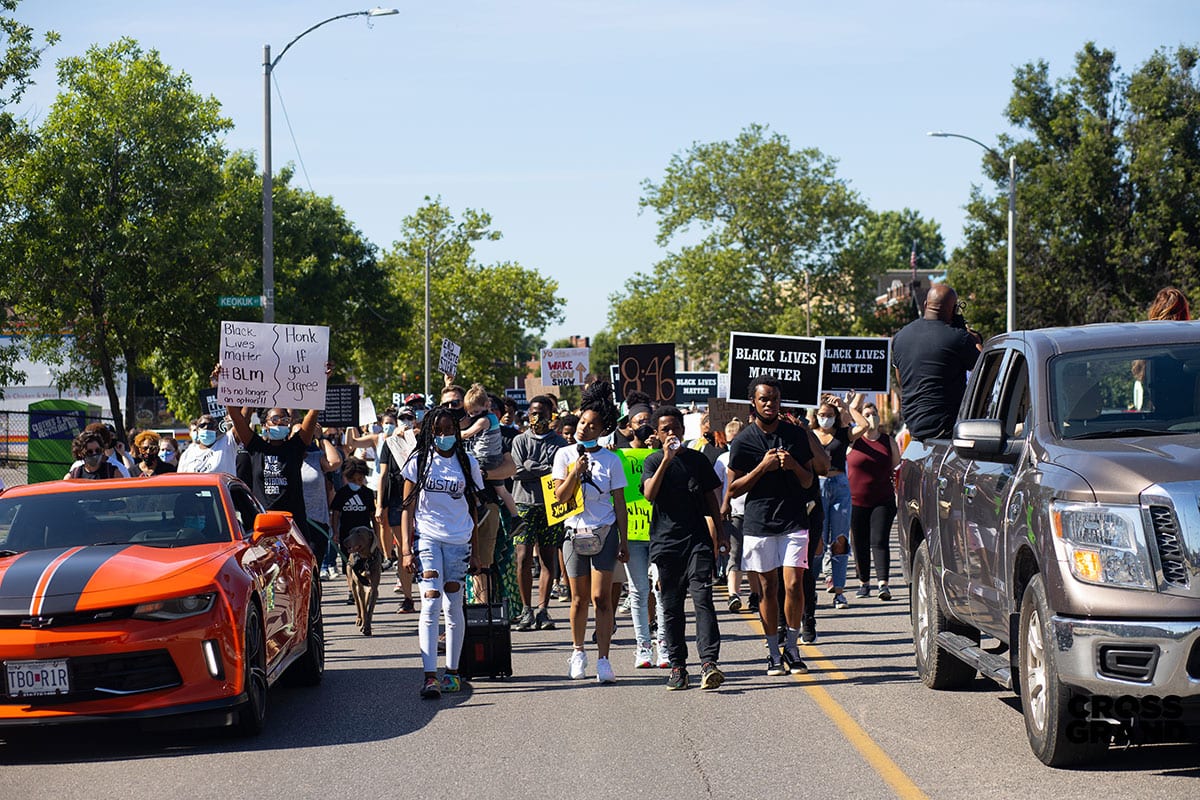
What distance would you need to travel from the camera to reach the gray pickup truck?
6.66 m

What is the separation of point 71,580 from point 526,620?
6.23 metres

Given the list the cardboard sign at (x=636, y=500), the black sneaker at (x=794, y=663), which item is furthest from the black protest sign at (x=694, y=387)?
the black sneaker at (x=794, y=663)

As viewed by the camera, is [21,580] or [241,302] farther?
[241,302]

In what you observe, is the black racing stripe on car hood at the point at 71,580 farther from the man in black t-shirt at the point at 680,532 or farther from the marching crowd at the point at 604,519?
the man in black t-shirt at the point at 680,532

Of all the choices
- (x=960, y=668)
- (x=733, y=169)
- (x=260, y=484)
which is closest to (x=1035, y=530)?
(x=960, y=668)

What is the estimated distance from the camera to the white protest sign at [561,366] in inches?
1270

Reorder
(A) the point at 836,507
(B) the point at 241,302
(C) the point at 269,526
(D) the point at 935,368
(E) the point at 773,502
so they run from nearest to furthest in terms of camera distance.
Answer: (C) the point at 269,526 < (E) the point at 773,502 < (D) the point at 935,368 < (A) the point at 836,507 < (B) the point at 241,302

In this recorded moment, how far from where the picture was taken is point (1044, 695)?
24.2 feet

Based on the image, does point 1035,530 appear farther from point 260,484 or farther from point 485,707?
point 260,484

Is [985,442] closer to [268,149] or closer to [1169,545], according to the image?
[1169,545]

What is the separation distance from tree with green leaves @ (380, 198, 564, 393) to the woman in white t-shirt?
2369 inches

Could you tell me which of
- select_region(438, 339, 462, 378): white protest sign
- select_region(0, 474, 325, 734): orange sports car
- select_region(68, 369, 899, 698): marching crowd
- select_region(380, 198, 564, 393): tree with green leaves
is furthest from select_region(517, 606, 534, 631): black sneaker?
select_region(380, 198, 564, 393): tree with green leaves

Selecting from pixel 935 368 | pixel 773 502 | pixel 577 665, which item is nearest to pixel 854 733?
pixel 773 502

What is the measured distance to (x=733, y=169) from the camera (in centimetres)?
7806
